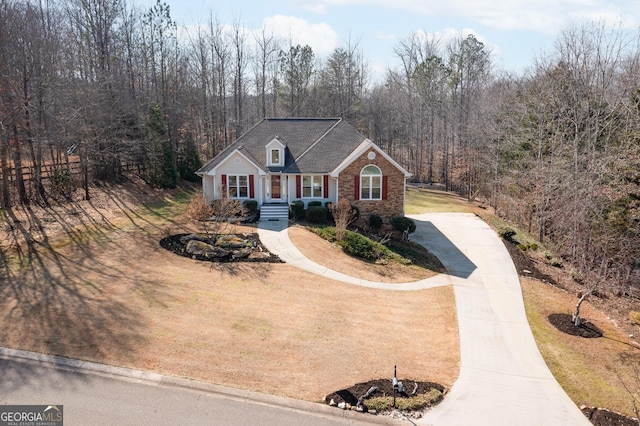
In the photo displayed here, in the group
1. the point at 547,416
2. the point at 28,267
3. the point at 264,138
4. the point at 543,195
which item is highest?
the point at 264,138

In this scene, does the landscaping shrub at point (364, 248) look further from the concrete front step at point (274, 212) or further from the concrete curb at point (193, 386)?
the concrete curb at point (193, 386)

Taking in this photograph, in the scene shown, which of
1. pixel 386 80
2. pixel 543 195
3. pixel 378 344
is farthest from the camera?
pixel 386 80

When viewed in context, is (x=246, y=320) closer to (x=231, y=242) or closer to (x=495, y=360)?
(x=231, y=242)

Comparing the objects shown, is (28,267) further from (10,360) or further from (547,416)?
(547,416)

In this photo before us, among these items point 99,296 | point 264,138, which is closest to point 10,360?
point 99,296

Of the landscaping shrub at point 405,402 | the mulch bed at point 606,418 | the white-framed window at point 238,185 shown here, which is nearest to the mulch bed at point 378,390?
the landscaping shrub at point 405,402

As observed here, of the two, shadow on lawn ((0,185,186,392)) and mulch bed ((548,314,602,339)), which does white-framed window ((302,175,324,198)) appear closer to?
shadow on lawn ((0,185,186,392))
